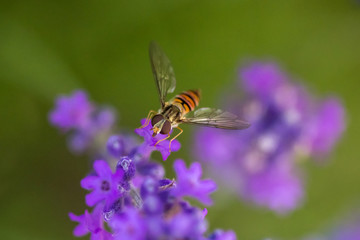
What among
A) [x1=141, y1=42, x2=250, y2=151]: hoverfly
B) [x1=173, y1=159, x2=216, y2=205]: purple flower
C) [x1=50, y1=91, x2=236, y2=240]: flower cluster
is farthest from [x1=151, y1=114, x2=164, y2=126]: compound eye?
[x1=173, y1=159, x2=216, y2=205]: purple flower

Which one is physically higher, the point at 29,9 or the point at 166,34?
the point at 166,34

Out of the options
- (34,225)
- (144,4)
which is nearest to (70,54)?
(144,4)

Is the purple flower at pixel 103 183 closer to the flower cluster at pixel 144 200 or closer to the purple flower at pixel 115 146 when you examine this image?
the flower cluster at pixel 144 200

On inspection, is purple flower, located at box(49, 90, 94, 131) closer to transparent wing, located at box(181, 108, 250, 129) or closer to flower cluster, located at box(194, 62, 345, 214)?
transparent wing, located at box(181, 108, 250, 129)

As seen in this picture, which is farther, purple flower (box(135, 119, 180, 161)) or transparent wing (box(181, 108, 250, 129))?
transparent wing (box(181, 108, 250, 129))

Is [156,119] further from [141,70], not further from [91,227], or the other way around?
[141,70]

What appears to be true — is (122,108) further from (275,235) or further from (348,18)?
(348,18)

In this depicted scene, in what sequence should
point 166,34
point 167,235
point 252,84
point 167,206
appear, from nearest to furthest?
1. point 167,235
2. point 167,206
3. point 252,84
4. point 166,34
